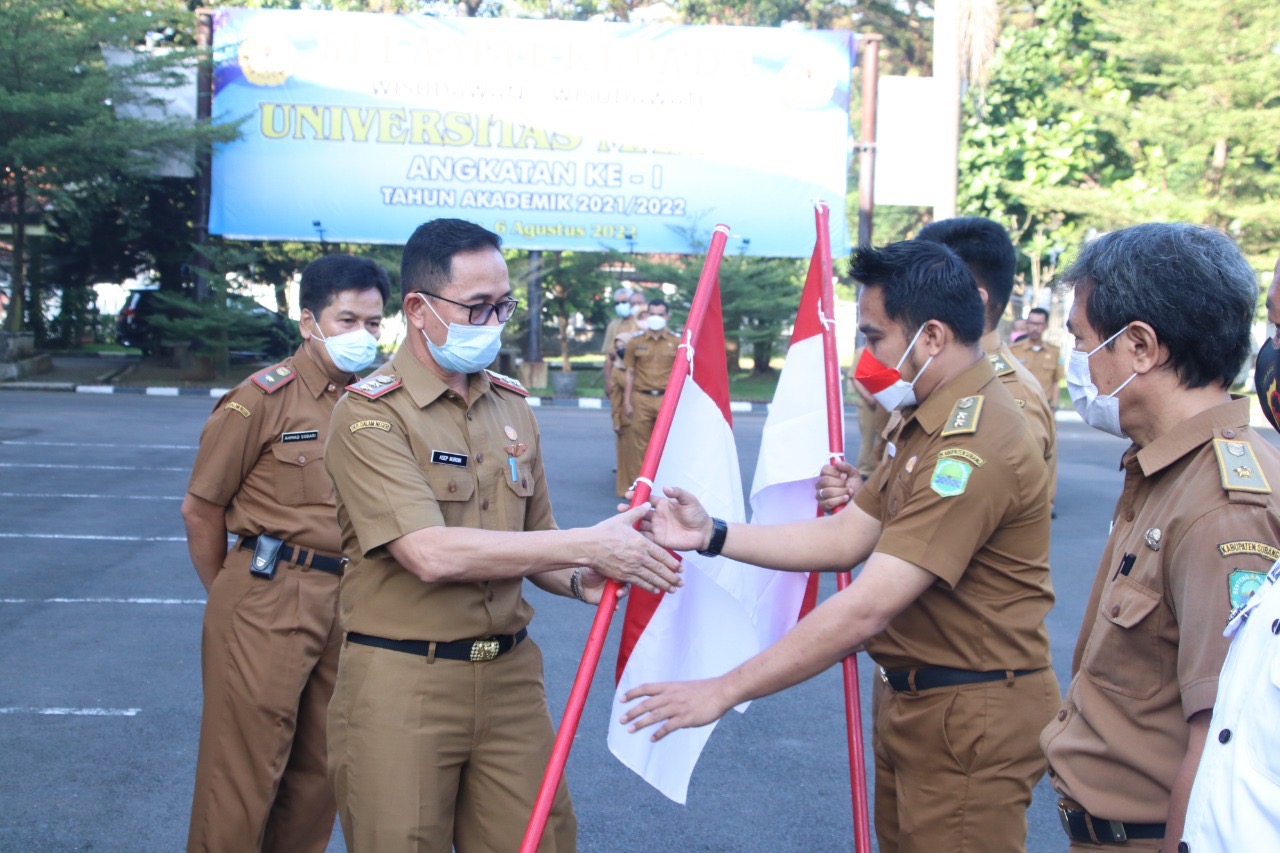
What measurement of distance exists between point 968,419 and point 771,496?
3.15 feet

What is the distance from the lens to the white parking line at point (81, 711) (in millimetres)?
5170

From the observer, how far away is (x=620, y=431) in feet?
37.3

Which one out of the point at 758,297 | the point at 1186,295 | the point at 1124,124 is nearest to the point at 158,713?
the point at 1186,295

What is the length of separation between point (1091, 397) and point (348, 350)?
2.42m

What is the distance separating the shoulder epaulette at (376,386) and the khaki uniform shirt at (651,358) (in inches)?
326

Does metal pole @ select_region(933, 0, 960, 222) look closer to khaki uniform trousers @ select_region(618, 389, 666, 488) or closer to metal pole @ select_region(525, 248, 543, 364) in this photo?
khaki uniform trousers @ select_region(618, 389, 666, 488)

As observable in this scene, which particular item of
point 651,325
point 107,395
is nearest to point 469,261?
point 651,325

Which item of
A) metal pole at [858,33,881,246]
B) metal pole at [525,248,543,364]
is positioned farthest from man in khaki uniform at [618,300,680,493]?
metal pole at [858,33,881,246]

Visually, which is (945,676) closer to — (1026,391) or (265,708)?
(1026,391)

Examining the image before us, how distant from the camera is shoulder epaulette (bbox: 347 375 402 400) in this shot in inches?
111

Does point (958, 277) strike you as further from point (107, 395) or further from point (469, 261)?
point (107, 395)

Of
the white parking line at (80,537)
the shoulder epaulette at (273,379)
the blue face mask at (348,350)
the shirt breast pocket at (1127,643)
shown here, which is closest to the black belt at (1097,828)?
the shirt breast pocket at (1127,643)

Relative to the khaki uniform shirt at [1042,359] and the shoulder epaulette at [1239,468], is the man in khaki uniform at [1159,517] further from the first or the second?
the khaki uniform shirt at [1042,359]

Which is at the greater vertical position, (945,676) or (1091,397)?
(1091,397)
